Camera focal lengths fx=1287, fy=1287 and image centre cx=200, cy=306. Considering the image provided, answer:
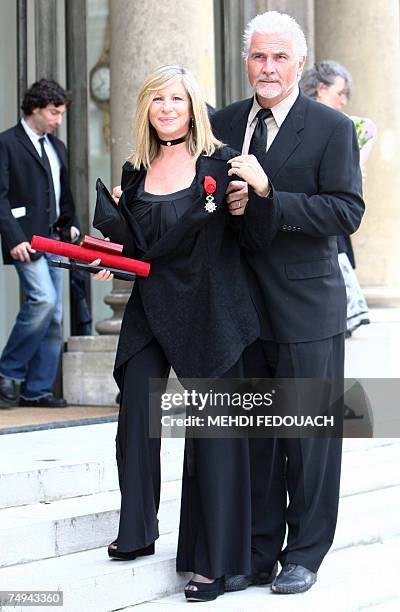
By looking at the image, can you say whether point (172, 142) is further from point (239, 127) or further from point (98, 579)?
point (98, 579)

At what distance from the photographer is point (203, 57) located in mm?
7078

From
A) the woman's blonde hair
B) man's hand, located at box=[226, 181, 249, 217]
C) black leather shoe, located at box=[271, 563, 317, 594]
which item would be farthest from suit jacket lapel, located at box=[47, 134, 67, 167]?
black leather shoe, located at box=[271, 563, 317, 594]

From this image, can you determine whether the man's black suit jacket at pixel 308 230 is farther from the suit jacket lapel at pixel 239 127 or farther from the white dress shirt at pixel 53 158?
the white dress shirt at pixel 53 158

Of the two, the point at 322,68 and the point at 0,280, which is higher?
the point at 322,68

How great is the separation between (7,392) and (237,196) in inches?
133

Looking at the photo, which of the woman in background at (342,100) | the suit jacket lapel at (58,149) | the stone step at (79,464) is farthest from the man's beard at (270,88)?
the suit jacket lapel at (58,149)

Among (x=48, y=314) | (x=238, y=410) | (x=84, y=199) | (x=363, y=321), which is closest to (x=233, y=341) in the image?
(x=238, y=410)

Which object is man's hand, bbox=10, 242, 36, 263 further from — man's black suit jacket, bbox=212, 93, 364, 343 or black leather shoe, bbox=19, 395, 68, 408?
man's black suit jacket, bbox=212, 93, 364, 343

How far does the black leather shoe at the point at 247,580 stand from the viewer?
13.6 feet

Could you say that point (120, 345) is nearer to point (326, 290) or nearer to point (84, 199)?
point (326, 290)

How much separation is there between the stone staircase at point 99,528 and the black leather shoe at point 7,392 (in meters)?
1.06

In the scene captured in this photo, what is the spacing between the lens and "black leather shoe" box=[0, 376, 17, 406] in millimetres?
7043

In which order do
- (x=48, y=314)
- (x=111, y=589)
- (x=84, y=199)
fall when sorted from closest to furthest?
1. (x=111, y=589)
2. (x=48, y=314)
3. (x=84, y=199)

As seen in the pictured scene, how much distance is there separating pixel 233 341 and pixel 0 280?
4.74 metres
